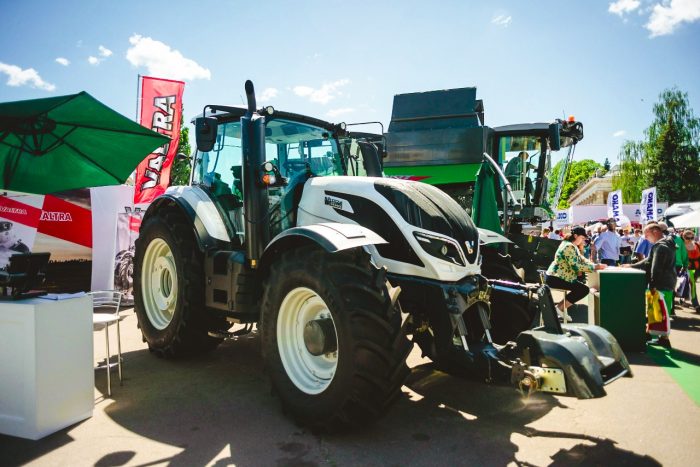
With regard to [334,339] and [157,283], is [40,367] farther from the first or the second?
[157,283]

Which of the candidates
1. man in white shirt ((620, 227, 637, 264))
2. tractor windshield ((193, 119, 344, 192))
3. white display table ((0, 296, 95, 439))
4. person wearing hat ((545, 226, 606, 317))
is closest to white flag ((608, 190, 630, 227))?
man in white shirt ((620, 227, 637, 264))

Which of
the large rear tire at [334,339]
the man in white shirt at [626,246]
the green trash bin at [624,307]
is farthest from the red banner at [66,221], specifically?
the man in white shirt at [626,246]

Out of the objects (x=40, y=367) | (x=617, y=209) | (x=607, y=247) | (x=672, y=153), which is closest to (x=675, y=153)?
(x=672, y=153)

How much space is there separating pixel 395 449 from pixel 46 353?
2.63 m

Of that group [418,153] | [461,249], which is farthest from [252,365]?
[418,153]

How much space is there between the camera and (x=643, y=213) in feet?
58.0

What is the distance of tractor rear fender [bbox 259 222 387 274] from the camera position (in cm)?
332

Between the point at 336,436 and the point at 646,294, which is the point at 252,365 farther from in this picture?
the point at 646,294

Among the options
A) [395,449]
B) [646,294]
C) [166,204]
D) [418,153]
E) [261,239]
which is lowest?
[395,449]

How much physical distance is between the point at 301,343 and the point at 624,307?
14.8 ft

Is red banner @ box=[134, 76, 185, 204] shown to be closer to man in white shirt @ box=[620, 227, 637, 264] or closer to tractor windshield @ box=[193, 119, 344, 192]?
tractor windshield @ box=[193, 119, 344, 192]

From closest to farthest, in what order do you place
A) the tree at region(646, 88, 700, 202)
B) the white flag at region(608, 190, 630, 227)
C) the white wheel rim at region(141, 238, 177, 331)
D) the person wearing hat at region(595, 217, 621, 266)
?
the white wheel rim at region(141, 238, 177, 331) < the person wearing hat at region(595, 217, 621, 266) < the white flag at region(608, 190, 630, 227) < the tree at region(646, 88, 700, 202)

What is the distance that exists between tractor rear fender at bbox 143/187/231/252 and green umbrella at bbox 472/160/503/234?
152 inches

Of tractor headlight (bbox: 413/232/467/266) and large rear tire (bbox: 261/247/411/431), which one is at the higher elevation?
tractor headlight (bbox: 413/232/467/266)
